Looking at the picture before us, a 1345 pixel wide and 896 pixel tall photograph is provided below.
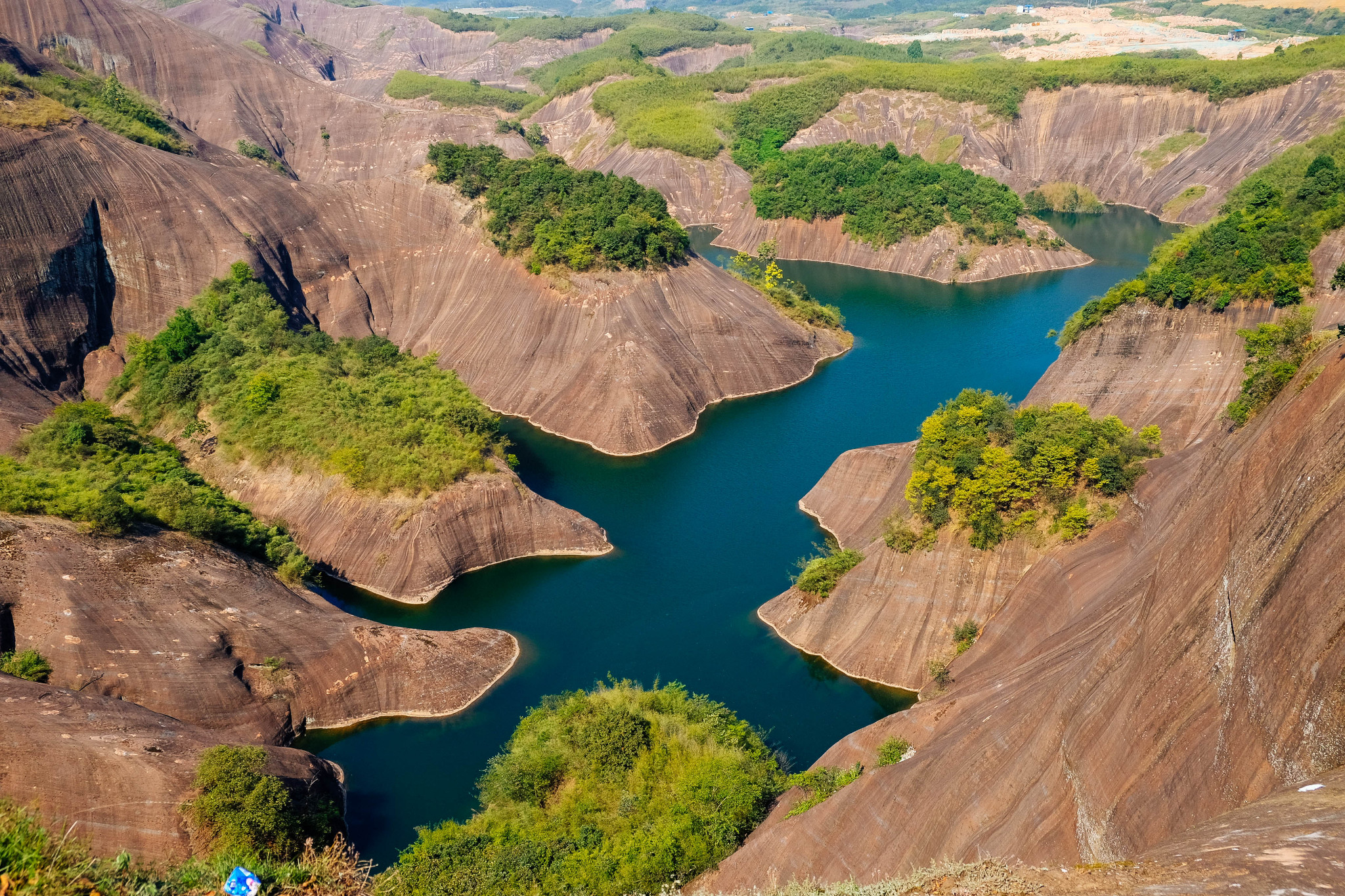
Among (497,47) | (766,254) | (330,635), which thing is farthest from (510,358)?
(497,47)

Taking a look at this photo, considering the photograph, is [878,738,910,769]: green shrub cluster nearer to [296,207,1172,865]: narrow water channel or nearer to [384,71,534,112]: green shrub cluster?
[296,207,1172,865]: narrow water channel

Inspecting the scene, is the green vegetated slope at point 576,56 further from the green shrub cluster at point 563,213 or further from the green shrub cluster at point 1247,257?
the green shrub cluster at point 1247,257

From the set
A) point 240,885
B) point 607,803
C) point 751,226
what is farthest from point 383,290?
point 240,885

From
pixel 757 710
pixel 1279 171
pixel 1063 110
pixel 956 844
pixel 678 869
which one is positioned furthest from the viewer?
pixel 1063 110

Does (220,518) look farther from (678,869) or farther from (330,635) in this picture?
(678,869)

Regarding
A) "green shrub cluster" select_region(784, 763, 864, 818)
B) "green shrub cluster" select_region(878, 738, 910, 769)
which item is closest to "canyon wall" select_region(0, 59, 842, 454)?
"green shrub cluster" select_region(784, 763, 864, 818)

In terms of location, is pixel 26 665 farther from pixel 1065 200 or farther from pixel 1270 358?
pixel 1065 200
